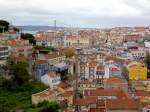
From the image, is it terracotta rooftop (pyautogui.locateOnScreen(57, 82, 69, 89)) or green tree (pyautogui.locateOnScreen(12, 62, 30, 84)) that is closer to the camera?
green tree (pyautogui.locateOnScreen(12, 62, 30, 84))

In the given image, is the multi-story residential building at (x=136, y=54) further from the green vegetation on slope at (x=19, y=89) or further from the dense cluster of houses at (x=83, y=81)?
the green vegetation on slope at (x=19, y=89)

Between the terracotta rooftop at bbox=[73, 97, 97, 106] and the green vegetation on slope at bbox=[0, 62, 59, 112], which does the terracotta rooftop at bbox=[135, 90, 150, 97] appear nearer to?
the terracotta rooftop at bbox=[73, 97, 97, 106]

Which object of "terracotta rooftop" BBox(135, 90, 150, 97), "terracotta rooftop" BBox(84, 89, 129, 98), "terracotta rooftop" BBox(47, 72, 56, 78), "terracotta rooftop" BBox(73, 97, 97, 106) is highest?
"terracotta rooftop" BBox(47, 72, 56, 78)

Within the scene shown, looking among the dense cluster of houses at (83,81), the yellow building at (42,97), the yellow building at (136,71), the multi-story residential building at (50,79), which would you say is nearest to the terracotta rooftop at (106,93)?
the dense cluster of houses at (83,81)

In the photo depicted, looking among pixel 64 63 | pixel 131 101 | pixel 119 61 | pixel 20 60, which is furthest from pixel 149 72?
pixel 131 101

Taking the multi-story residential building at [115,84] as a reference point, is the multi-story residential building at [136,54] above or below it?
below

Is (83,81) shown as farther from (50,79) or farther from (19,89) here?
(19,89)

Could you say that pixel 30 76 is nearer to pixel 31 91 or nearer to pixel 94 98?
pixel 31 91

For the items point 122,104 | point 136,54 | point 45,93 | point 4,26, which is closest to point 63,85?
point 45,93

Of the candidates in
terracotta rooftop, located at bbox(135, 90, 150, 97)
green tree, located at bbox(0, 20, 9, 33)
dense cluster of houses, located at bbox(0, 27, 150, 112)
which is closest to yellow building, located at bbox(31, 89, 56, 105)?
dense cluster of houses, located at bbox(0, 27, 150, 112)
